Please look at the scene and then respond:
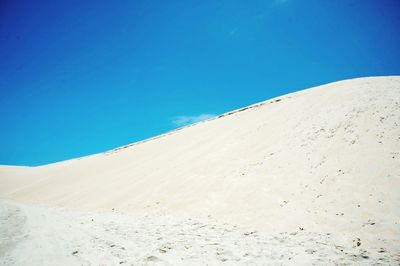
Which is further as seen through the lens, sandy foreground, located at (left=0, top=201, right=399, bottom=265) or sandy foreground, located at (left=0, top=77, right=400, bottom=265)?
sandy foreground, located at (left=0, top=77, right=400, bottom=265)

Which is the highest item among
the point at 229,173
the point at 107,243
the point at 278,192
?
the point at 229,173

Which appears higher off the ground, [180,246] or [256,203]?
[256,203]

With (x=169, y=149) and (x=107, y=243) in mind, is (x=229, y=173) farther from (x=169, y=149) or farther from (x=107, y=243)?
(x=169, y=149)

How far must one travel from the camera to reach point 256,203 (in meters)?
8.55

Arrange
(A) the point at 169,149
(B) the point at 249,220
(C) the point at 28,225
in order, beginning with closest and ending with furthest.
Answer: (B) the point at 249,220, (C) the point at 28,225, (A) the point at 169,149

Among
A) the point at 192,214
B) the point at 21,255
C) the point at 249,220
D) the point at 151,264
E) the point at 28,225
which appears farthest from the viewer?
the point at 192,214

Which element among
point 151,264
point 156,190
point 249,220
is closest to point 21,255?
point 151,264

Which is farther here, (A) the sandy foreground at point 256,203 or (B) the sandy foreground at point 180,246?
(A) the sandy foreground at point 256,203

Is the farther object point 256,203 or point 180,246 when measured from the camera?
point 256,203

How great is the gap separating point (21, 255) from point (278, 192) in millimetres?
6878

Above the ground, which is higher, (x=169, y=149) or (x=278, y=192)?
(x=169, y=149)

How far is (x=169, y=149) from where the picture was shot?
19625 millimetres

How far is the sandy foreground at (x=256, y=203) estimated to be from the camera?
5.36m

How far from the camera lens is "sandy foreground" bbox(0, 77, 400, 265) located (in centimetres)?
536
